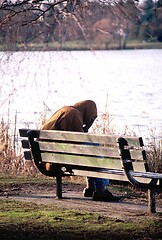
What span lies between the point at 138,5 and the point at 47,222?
162 inches

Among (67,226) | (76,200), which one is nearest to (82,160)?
(76,200)

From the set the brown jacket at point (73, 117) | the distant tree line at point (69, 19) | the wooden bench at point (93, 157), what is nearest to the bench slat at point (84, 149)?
the wooden bench at point (93, 157)

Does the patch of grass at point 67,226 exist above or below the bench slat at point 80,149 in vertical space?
below

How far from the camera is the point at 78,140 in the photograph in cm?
814

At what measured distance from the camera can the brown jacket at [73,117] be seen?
872 cm

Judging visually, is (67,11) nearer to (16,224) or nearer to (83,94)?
(16,224)

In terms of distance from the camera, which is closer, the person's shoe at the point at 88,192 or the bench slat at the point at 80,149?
the bench slat at the point at 80,149

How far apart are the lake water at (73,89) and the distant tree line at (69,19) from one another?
331 mm

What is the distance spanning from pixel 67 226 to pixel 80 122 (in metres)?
1.82

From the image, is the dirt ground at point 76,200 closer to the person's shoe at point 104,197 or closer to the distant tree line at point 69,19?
the person's shoe at point 104,197

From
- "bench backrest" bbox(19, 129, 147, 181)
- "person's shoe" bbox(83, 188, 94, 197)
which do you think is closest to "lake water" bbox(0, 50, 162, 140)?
"person's shoe" bbox(83, 188, 94, 197)

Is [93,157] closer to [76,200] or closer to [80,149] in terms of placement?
[80,149]

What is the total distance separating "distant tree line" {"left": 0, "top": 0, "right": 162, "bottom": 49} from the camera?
10.2 m

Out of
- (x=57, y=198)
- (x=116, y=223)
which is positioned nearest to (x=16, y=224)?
(x=116, y=223)
